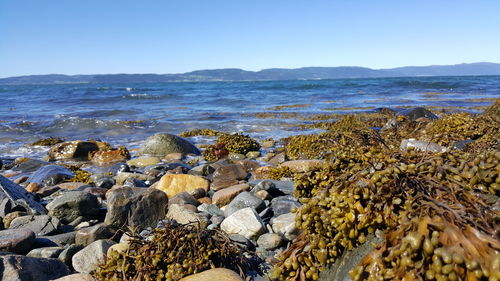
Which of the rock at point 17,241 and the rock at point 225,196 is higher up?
the rock at point 17,241

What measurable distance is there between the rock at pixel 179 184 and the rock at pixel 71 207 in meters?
1.35

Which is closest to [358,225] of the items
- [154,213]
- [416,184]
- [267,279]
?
[416,184]

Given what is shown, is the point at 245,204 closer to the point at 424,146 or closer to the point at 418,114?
the point at 424,146

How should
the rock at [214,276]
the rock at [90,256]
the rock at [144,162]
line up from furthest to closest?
1. the rock at [144,162]
2. the rock at [90,256]
3. the rock at [214,276]

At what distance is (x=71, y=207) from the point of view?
5625 millimetres

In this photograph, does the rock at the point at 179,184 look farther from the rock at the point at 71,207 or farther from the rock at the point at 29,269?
the rock at the point at 29,269

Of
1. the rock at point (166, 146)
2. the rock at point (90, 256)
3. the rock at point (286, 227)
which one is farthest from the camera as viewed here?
the rock at point (166, 146)

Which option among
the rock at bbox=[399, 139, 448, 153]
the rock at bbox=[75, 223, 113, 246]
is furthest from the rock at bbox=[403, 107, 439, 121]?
the rock at bbox=[75, 223, 113, 246]

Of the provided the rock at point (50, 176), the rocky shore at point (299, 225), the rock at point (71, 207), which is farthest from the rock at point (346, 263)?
the rock at point (50, 176)

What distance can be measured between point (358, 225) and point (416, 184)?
455 mm

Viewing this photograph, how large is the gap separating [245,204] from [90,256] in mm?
2011

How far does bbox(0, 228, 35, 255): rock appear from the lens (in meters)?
4.17

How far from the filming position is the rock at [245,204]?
5.31m

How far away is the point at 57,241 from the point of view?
478cm
